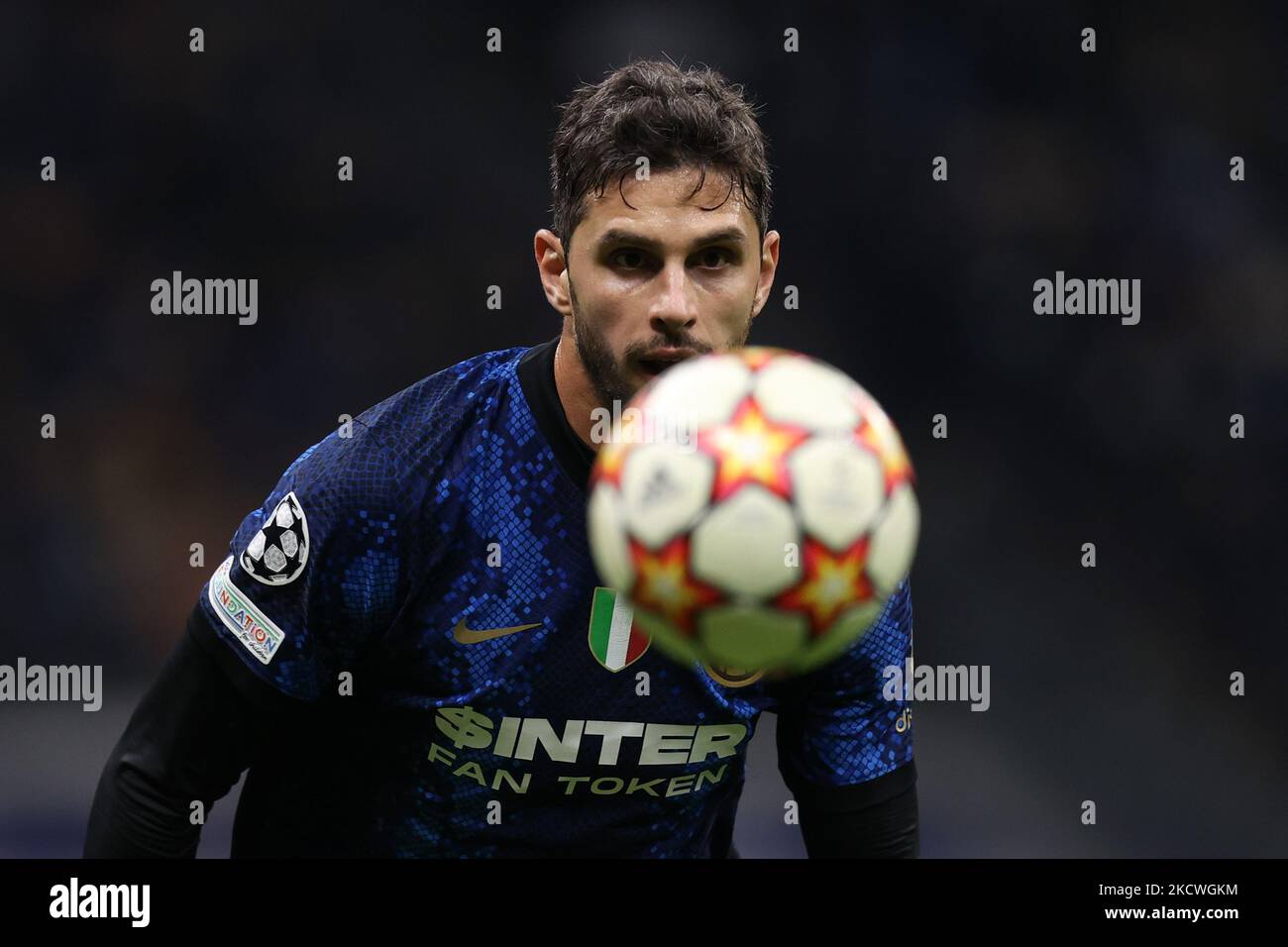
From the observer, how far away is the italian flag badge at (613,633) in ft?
10.3

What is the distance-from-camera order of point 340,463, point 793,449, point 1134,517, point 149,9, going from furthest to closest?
1. point 149,9
2. point 1134,517
3. point 340,463
4. point 793,449

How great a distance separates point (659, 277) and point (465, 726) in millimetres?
1106

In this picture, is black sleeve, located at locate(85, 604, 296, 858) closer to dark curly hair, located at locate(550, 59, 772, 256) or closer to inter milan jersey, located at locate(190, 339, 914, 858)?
inter milan jersey, located at locate(190, 339, 914, 858)

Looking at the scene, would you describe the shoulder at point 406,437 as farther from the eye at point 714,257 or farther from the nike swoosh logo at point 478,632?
the eye at point 714,257

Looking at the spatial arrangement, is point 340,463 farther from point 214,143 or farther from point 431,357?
point 214,143

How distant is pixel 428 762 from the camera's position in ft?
10.5

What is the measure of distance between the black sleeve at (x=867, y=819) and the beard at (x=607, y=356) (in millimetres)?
1153

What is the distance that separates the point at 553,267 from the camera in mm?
3303

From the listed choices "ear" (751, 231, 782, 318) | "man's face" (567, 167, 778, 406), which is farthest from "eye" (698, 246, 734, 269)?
"ear" (751, 231, 782, 318)

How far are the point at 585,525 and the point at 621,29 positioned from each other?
5.66 metres

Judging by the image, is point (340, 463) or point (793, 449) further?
point (340, 463)

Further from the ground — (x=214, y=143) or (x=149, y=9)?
(x=149, y=9)

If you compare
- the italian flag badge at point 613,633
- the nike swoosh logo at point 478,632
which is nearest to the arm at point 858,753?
the italian flag badge at point 613,633
